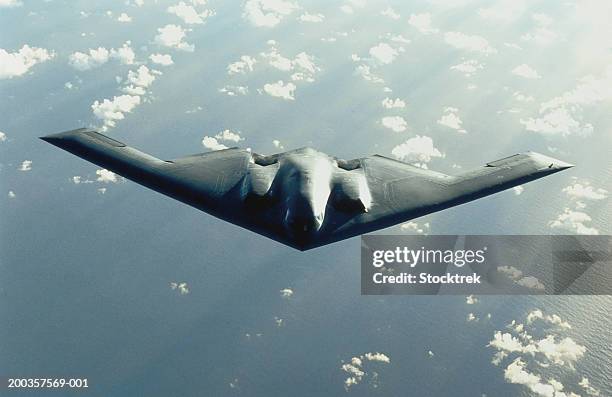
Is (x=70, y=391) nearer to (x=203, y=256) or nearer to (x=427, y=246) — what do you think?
(x=203, y=256)

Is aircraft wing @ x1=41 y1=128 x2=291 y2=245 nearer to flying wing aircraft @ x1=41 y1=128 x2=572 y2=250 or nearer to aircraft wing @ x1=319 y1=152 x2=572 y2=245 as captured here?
flying wing aircraft @ x1=41 y1=128 x2=572 y2=250

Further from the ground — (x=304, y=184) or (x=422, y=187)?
(x=422, y=187)

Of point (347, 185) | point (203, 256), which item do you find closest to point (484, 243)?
point (347, 185)

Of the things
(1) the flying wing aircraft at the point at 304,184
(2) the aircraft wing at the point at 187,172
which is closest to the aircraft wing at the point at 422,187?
(1) the flying wing aircraft at the point at 304,184

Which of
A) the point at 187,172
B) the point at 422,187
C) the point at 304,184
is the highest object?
the point at 187,172

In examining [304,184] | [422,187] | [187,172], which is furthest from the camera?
[187,172]

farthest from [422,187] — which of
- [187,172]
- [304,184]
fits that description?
[187,172]

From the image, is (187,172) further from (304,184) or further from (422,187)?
(422,187)
